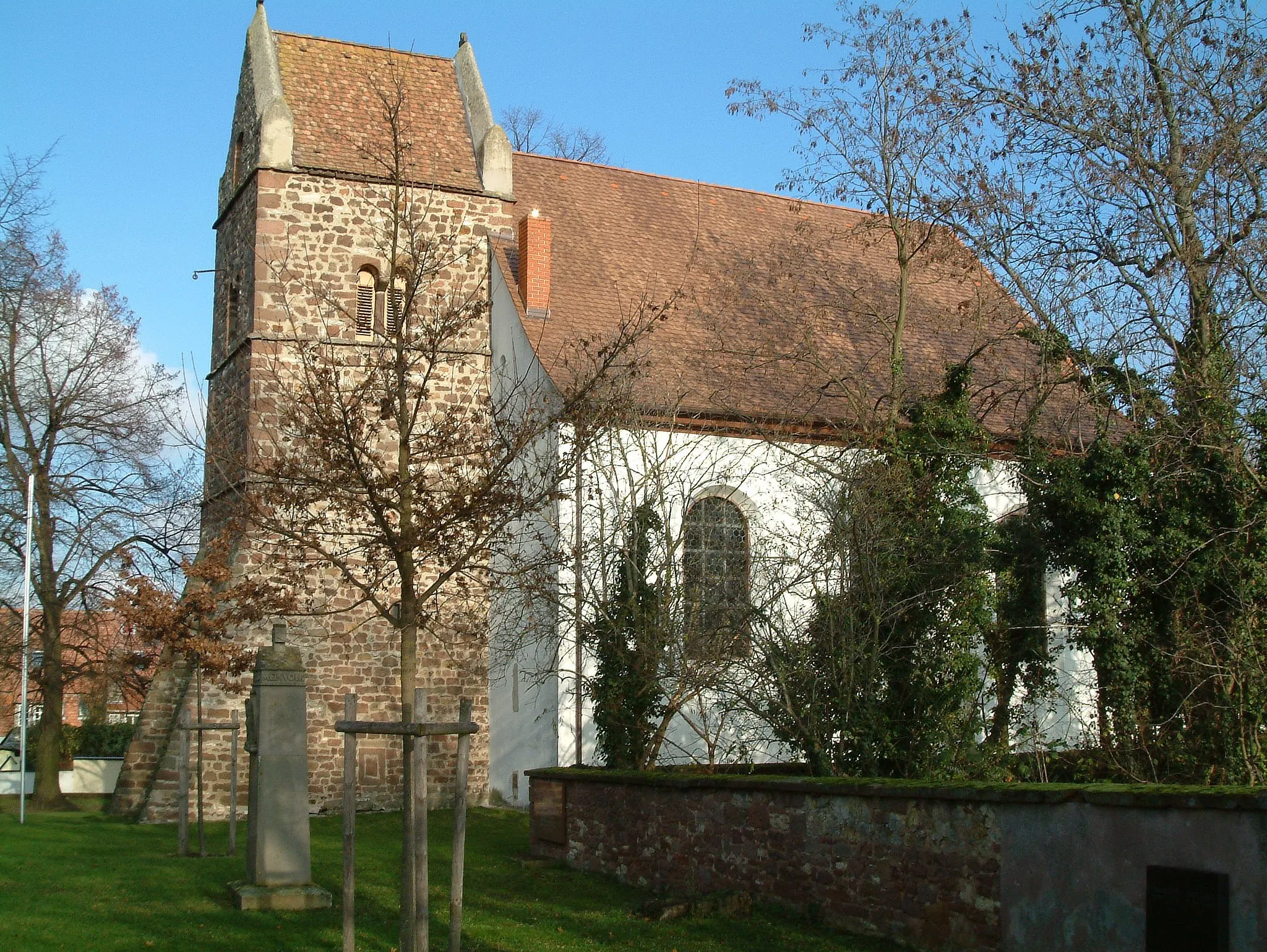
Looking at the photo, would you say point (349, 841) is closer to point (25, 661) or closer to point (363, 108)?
point (25, 661)

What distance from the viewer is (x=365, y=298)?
19.9m

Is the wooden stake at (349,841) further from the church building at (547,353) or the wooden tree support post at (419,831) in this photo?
the church building at (547,353)

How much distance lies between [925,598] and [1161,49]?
6.49 m

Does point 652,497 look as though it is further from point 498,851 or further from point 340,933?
point 340,933

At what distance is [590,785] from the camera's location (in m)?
12.4

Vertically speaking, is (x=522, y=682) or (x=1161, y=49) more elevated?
(x=1161, y=49)

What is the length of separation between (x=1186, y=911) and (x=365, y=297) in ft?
51.5

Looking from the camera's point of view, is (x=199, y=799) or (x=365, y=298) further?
(x=365, y=298)

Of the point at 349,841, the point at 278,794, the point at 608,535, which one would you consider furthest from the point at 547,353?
the point at 349,841

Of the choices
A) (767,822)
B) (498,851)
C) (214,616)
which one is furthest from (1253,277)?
(214,616)

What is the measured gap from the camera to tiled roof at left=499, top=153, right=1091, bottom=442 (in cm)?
1780

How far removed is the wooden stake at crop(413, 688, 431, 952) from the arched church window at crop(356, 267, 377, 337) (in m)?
13.5

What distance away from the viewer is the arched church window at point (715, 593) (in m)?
13.9

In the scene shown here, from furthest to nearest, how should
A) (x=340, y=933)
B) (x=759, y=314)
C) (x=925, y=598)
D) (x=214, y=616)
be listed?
(x=759, y=314)
(x=214, y=616)
(x=925, y=598)
(x=340, y=933)
